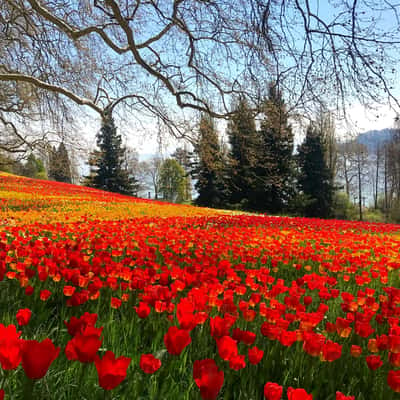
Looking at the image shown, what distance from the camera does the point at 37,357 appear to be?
2.70 ft

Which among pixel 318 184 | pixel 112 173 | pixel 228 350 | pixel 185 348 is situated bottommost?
pixel 185 348

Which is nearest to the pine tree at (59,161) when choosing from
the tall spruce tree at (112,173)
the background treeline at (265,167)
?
the background treeline at (265,167)

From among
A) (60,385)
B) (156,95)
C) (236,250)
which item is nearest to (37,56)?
(156,95)

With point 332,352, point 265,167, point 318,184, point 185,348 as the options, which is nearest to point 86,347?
point 185,348

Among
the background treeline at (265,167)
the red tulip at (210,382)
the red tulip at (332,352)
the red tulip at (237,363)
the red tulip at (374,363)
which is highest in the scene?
the background treeline at (265,167)

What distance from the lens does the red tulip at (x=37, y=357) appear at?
82 cm

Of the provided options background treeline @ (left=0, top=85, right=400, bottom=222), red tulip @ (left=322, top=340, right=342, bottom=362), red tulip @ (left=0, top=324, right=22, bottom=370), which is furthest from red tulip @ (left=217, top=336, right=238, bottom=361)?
background treeline @ (left=0, top=85, right=400, bottom=222)

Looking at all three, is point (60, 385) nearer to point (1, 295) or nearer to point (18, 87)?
point (1, 295)

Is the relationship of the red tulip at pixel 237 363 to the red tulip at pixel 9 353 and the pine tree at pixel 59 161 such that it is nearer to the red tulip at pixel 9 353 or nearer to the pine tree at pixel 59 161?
the red tulip at pixel 9 353

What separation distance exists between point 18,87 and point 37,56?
2.76 metres

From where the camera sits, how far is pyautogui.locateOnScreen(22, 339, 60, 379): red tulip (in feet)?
2.70

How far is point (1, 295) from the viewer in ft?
6.77

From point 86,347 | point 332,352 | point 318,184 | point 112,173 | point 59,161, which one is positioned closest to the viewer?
point 86,347

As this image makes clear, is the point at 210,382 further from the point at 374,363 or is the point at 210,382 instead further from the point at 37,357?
the point at 374,363
